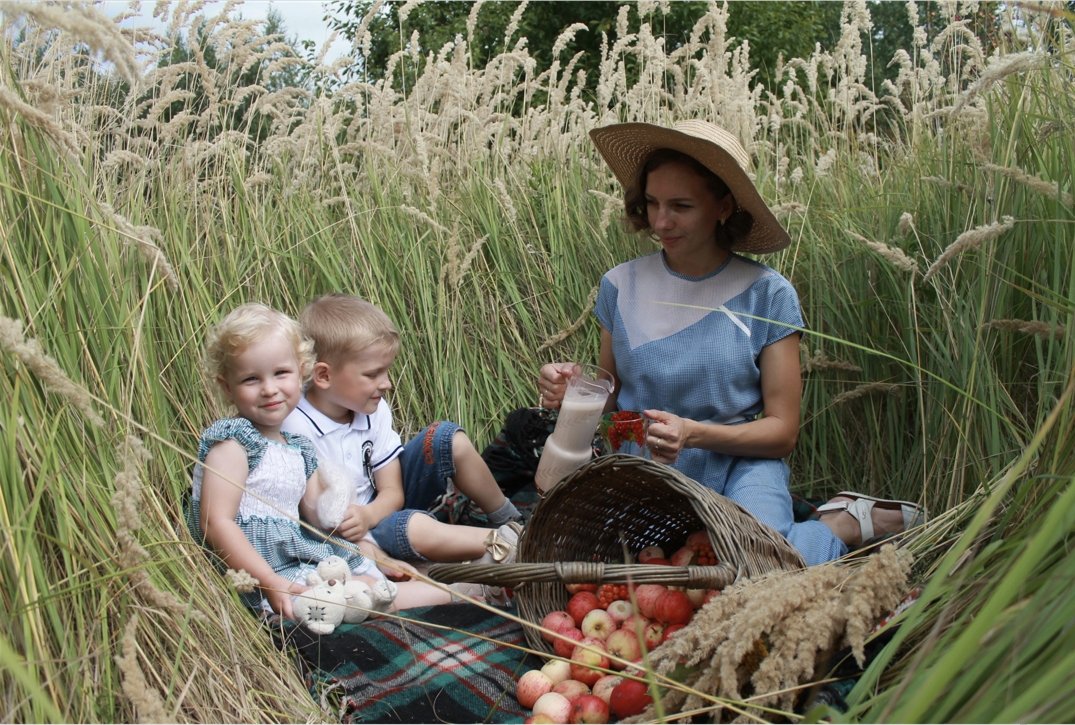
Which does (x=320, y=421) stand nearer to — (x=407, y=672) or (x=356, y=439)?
(x=356, y=439)

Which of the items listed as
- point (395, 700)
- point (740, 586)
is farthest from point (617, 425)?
point (395, 700)

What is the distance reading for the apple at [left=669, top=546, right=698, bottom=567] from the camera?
2.04 meters

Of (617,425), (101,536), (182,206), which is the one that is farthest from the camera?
(182,206)

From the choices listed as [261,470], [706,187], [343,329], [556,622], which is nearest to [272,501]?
[261,470]

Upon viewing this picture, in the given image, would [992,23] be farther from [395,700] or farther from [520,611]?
[395,700]

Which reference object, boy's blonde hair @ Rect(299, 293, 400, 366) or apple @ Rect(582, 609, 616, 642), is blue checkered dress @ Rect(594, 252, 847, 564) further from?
boy's blonde hair @ Rect(299, 293, 400, 366)

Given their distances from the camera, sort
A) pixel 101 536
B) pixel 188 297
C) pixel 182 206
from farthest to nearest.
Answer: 1. pixel 182 206
2. pixel 188 297
3. pixel 101 536

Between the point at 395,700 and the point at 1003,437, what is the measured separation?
5.00ft

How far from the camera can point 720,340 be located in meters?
2.46

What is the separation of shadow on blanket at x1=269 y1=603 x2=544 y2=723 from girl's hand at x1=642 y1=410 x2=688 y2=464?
1.91ft

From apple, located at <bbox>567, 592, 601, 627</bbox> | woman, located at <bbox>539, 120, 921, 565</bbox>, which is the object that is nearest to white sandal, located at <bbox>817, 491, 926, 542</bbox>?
woman, located at <bbox>539, 120, 921, 565</bbox>

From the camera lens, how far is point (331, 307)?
253 centimetres

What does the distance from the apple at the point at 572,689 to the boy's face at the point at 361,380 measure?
40.4 inches

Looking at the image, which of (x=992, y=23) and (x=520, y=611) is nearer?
(x=520, y=611)
